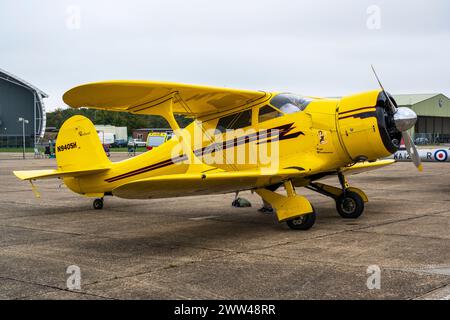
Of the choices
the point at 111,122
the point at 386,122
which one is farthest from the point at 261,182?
the point at 111,122

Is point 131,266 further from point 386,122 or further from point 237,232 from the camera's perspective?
point 386,122

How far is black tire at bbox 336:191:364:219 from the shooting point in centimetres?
988

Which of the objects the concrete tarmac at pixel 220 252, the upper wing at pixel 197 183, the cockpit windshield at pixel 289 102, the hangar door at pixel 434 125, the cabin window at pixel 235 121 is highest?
the hangar door at pixel 434 125

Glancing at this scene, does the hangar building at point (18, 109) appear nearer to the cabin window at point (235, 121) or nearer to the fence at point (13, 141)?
the fence at point (13, 141)

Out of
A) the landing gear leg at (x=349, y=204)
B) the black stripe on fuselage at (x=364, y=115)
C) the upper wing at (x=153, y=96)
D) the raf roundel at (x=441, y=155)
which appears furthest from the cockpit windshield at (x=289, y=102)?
the raf roundel at (x=441, y=155)

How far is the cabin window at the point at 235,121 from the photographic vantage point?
9258 mm

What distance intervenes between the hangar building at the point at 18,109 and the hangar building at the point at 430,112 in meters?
50.1

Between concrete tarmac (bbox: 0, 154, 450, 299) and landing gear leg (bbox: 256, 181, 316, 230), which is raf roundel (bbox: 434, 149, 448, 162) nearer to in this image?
concrete tarmac (bbox: 0, 154, 450, 299)

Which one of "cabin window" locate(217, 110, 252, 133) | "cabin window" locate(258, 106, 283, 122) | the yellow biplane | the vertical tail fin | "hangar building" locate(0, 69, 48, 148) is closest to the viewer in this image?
the yellow biplane

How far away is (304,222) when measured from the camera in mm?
8562

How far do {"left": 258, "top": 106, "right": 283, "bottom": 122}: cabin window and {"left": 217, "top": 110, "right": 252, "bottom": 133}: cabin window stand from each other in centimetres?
21

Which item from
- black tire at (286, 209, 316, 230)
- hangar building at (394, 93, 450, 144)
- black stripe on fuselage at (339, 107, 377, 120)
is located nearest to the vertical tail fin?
black tire at (286, 209, 316, 230)

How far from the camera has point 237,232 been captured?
344 inches

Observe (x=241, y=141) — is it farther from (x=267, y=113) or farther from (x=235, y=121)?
(x=267, y=113)
